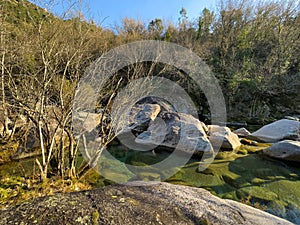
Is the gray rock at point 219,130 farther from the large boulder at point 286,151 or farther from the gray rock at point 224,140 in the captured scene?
the large boulder at point 286,151

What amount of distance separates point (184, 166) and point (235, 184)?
958mm

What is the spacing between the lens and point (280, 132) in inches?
214

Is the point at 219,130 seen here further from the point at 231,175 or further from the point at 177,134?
the point at 231,175

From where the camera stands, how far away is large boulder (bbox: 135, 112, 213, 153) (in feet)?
13.4

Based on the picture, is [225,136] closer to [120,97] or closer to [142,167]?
[142,167]

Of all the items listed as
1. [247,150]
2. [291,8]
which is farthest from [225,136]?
[291,8]

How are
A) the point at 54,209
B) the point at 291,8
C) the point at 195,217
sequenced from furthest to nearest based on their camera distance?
1. the point at 291,8
2. the point at 195,217
3. the point at 54,209

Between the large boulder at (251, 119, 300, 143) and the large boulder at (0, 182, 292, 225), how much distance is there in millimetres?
4238

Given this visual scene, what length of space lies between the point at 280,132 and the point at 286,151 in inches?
68.7

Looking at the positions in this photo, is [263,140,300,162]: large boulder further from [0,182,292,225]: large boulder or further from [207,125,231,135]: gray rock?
[0,182,292,225]: large boulder

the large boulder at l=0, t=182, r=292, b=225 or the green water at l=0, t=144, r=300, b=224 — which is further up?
the large boulder at l=0, t=182, r=292, b=225

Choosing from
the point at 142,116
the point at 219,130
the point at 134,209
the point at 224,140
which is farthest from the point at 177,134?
the point at 134,209

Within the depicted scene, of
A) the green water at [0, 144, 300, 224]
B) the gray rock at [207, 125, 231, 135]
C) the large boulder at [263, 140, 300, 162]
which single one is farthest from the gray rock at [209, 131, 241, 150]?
the large boulder at [263, 140, 300, 162]

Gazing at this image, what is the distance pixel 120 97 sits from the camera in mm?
3707
